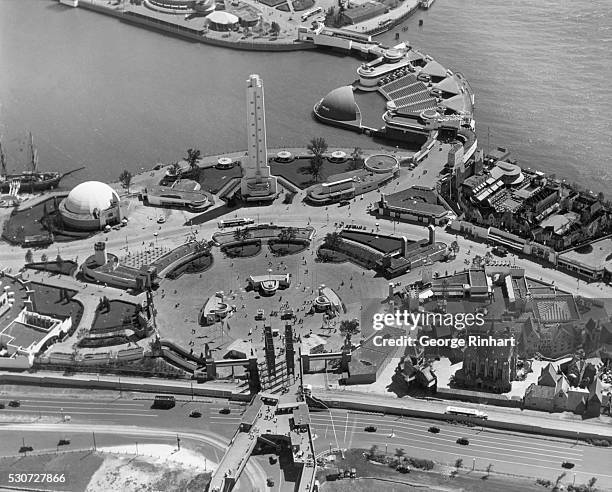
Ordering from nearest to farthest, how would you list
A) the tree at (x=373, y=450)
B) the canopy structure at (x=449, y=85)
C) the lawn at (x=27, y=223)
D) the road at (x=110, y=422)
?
1. the tree at (x=373, y=450)
2. the road at (x=110, y=422)
3. the lawn at (x=27, y=223)
4. the canopy structure at (x=449, y=85)

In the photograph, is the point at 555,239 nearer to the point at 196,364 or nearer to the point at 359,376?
the point at 359,376

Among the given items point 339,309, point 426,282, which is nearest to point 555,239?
point 426,282

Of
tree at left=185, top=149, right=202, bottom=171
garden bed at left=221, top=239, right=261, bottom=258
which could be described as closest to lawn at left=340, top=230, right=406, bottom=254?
garden bed at left=221, top=239, right=261, bottom=258

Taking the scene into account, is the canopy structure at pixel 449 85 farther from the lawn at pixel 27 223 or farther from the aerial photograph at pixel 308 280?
the lawn at pixel 27 223

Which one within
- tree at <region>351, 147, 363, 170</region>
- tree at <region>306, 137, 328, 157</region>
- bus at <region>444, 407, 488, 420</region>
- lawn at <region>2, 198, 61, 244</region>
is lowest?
lawn at <region>2, 198, 61, 244</region>

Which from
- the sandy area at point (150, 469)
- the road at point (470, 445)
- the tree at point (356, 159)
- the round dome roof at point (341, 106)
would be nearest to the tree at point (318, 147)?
the tree at point (356, 159)

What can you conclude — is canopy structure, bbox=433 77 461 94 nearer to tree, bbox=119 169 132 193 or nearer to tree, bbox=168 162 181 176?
tree, bbox=168 162 181 176
